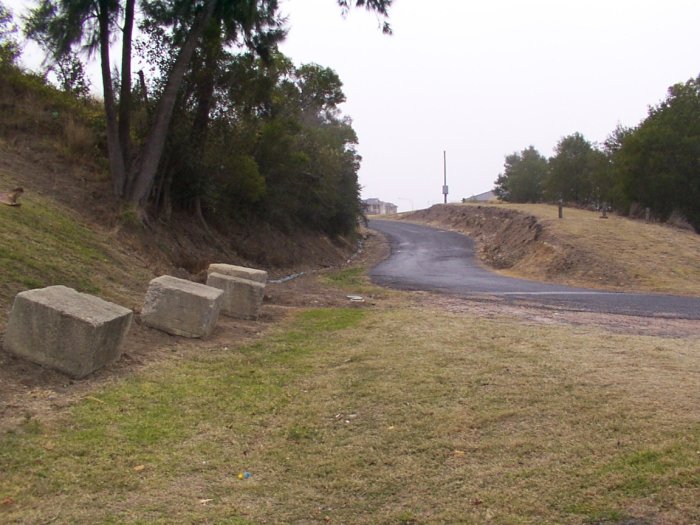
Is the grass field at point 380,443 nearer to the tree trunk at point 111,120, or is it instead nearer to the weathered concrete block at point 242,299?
the weathered concrete block at point 242,299

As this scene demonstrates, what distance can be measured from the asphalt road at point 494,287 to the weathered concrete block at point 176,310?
724 centimetres

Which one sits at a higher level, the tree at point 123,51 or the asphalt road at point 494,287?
the tree at point 123,51

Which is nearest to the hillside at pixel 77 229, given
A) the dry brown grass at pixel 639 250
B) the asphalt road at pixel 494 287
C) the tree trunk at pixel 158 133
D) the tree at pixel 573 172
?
the tree trunk at pixel 158 133

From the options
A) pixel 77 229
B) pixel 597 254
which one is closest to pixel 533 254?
pixel 597 254

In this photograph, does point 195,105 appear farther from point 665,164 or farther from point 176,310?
point 665,164

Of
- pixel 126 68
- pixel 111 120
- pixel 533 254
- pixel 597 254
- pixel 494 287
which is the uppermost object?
pixel 126 68

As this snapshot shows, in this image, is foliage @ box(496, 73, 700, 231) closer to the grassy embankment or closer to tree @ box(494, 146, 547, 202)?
tree @ box(494, 146, 547, 202)

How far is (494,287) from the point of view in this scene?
17.1 m

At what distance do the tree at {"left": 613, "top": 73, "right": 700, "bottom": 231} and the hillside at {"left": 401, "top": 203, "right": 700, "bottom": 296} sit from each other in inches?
232

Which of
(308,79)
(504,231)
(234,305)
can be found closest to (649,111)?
(504,231)

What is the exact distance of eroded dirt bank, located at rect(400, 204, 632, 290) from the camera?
20250 millimetres

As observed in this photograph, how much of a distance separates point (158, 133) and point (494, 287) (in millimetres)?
8719

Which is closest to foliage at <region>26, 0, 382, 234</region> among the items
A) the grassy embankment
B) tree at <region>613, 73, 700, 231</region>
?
the grassy embankment

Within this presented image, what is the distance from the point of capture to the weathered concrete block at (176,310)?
7898mm
